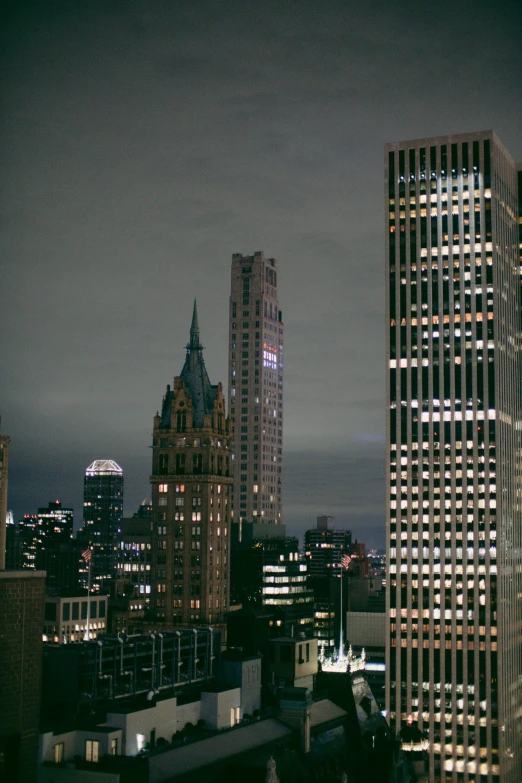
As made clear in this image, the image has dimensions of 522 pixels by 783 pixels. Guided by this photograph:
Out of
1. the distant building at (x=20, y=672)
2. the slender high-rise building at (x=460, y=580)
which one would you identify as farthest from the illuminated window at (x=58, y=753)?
the slender high-rise building at (x=460, y=580)

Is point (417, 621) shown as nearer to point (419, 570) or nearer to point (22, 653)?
point (419, 570)

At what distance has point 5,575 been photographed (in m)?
80.2

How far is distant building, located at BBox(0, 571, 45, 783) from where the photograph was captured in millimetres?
75750

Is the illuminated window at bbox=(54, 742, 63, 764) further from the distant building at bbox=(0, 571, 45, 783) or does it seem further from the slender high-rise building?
the slender high-rise building

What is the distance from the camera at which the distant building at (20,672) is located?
75.8m

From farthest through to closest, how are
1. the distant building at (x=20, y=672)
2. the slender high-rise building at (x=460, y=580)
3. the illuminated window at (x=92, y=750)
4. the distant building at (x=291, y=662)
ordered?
the slender high-rise building at (x=460, y=580)
the distant building at (x=291, y=662)
the illuminated window at (x=92, y=750)
the distant building at (x=20, y=672)

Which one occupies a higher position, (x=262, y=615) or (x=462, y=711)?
(x=262, y=615)

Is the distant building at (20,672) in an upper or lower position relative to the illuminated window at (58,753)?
upper

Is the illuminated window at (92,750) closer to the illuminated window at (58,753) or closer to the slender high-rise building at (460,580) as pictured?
the illuminated window at (58,753)

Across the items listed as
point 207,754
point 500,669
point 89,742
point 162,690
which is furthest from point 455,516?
point 89,742

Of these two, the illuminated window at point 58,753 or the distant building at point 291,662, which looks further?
the distant building at point 291,662

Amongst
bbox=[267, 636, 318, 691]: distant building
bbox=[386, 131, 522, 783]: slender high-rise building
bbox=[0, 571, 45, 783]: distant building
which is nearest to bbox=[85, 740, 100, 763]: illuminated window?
bbox=[0, 571, 45, 783]: distant building

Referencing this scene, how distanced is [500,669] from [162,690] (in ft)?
246

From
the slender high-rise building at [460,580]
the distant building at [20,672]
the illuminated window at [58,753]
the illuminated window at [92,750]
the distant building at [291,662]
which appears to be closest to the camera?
the distant building at [20,672]
